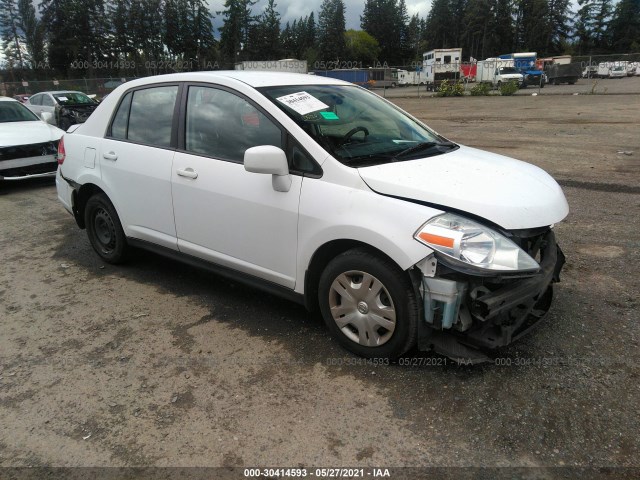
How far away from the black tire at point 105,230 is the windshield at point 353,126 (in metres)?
2.12

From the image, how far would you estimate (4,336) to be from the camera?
3.58 meters

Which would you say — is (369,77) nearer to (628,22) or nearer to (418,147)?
(418,147)

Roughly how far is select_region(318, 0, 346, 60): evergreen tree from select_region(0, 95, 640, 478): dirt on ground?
102175mm

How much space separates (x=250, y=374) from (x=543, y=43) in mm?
107035

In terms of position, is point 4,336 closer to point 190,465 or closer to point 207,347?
point 207,347

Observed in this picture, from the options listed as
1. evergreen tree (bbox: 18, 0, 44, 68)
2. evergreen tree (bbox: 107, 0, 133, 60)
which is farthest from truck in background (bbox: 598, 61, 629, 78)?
Result: evergreen tree (bbox: 18, 0, 44, 68)

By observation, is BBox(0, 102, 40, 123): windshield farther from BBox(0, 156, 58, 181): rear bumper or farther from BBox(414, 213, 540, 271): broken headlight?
BBox(414, 213, 540, 271): broken headlight

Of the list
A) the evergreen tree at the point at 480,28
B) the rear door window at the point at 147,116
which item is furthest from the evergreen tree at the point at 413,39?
the rear door window at the point at 147,116

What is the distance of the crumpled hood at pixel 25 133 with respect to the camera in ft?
27.0

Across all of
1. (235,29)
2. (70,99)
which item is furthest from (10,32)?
(70,99)

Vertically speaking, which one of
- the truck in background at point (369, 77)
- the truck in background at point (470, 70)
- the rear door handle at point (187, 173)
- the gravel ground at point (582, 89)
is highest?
the truck in background at point (470, 70)

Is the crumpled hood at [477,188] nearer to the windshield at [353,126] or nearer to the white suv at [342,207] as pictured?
the white suv at [342,207]

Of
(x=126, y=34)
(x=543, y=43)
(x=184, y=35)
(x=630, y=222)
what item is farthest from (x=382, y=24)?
(x=630, y=222)

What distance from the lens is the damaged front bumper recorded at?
2582 mm
